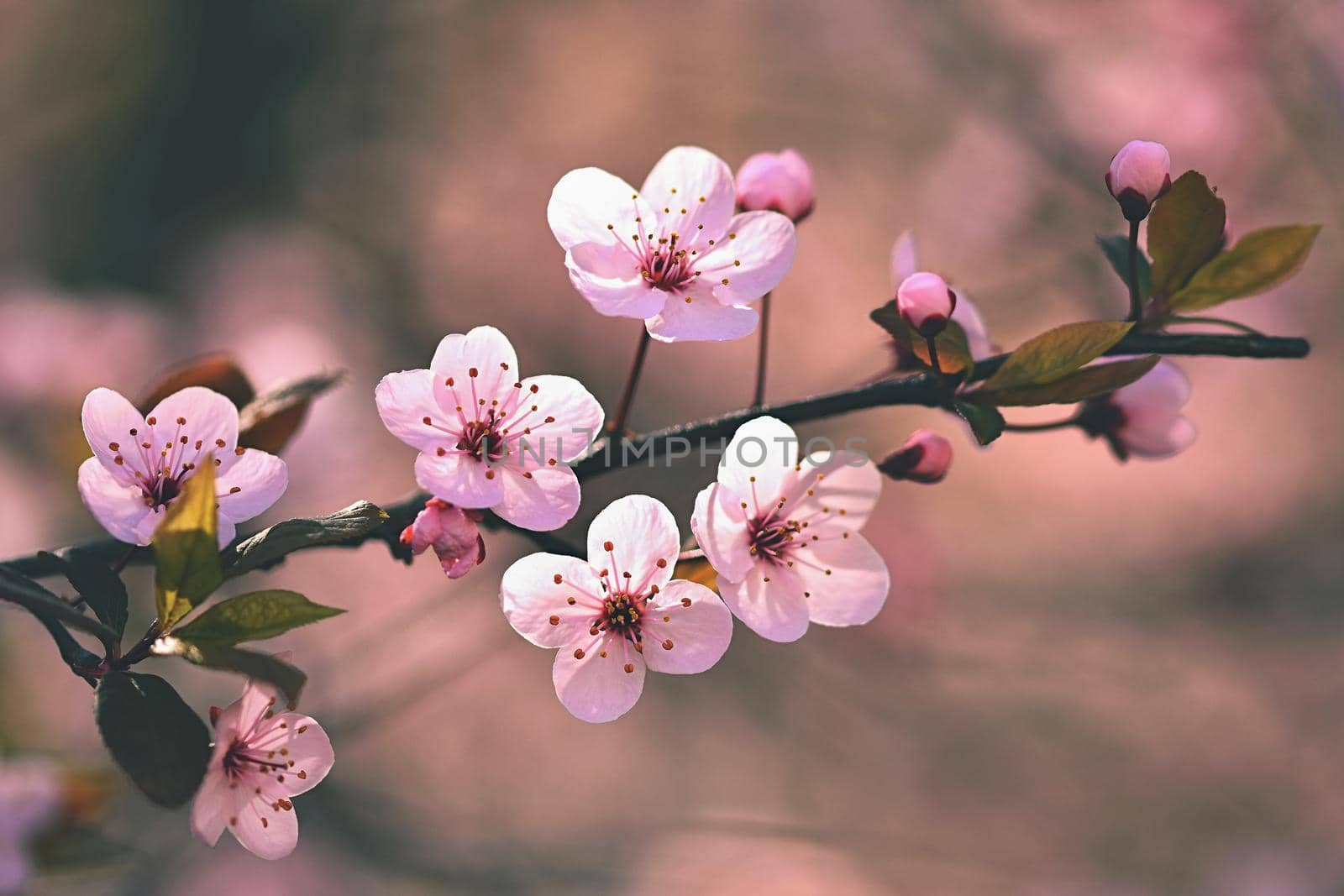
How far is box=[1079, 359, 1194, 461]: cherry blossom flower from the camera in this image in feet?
2.73

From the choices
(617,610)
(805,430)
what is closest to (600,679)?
(617,610)

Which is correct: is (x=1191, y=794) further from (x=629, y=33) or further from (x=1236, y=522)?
(x=629, y=33)

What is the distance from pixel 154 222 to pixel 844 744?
2.96 metres

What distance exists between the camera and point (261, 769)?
2.17ft

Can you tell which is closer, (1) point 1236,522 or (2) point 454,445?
(2) point 454,445

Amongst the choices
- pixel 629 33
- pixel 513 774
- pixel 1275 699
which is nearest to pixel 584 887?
pixel 513 774

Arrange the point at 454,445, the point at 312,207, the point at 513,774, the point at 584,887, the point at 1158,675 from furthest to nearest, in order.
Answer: the point at 312,207, the point at 513,774, the point at 1158,675, the point at 584,887, the point at 454,445

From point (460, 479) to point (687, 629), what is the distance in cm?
17

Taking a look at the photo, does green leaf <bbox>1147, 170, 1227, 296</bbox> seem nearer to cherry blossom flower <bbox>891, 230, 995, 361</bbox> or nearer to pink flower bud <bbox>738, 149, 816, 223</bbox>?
cherry blossom flower <bbox>891, 230, 995, 361</bbox>

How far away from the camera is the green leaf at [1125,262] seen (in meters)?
0.73

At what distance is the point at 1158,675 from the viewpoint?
10.8 feet

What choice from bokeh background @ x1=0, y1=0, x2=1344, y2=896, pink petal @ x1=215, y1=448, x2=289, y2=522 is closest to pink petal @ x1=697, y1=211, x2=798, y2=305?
pink petal @ x1=215, y1=448, x2=289, y2=522

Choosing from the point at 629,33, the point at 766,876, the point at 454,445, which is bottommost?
the point at 454,445

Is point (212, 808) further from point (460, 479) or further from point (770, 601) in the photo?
point (770, 601)
